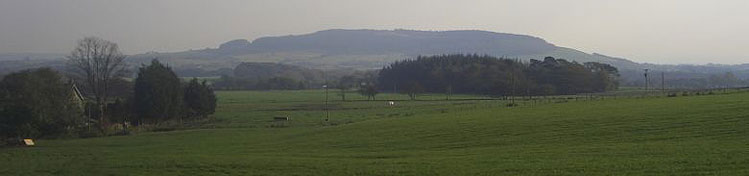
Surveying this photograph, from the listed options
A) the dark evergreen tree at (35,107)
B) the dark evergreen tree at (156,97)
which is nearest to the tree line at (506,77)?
the dark evergreen tree at (156,97)

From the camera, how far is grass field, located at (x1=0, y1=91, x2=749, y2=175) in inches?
889

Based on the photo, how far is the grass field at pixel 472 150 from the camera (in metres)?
22.6

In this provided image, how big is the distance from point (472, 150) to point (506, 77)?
105844 millimetres

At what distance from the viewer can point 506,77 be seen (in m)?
134

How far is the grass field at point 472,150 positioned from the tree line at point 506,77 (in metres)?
68.6

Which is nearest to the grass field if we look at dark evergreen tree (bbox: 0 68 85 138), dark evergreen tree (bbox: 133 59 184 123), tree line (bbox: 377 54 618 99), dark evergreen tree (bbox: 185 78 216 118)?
dark evergreen tree (bbox: 0 68 85 138)

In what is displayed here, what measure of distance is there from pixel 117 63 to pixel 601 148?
64888 millimetres

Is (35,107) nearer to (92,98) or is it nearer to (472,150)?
(92,98)

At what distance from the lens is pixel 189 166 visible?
27594 mm

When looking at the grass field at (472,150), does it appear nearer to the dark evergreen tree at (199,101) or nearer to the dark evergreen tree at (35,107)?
the dark evergreen tree at (35,107)

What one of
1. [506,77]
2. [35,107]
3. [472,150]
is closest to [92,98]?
[35,107]

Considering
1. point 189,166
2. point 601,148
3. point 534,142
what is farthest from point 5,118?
point 601,148

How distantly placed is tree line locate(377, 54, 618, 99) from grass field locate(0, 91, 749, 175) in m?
68.6

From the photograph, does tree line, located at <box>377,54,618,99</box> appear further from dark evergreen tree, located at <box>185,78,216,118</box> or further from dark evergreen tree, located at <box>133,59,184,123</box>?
dark evergreen tree, located at <box>133,59,184,123</box>
